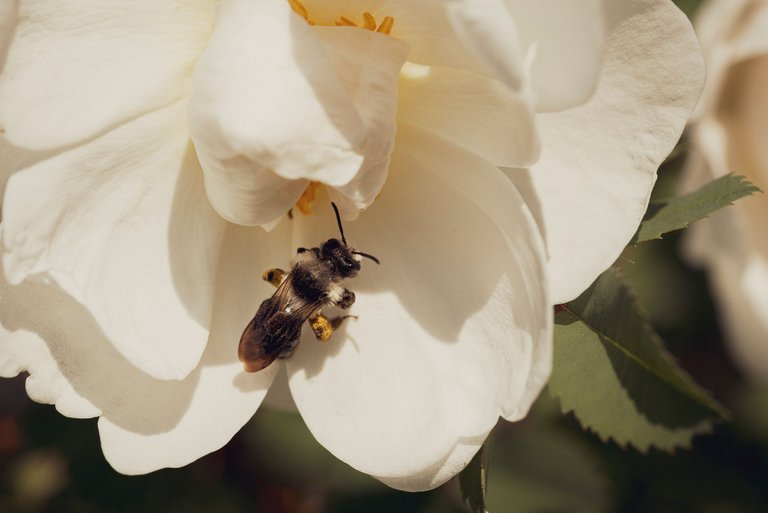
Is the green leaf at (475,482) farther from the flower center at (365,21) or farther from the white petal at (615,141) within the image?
the flower center at (365,21)

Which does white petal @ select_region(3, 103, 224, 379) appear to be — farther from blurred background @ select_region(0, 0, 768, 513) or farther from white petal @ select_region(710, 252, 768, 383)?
white petal @ select_region(710, 252, 768, 383)

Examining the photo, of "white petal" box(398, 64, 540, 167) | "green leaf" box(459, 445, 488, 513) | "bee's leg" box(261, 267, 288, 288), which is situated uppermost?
"white petal" box(398, 64, 540, 167)

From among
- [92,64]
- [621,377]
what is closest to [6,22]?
[92,64]

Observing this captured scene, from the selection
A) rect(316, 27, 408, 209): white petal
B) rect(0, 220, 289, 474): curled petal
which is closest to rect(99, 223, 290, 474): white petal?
rect(0, 220, 289, 474): curled petal

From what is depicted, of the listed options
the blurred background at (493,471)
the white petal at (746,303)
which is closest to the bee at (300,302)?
the blurred background at (493,471)

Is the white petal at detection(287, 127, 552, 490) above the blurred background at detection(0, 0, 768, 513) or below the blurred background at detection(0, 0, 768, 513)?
above

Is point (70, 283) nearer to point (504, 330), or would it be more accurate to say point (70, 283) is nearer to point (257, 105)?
point (257, 105)

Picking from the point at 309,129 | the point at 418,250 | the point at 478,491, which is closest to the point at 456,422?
the point at 478,491

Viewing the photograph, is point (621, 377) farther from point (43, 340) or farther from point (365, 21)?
point (43, 340)
